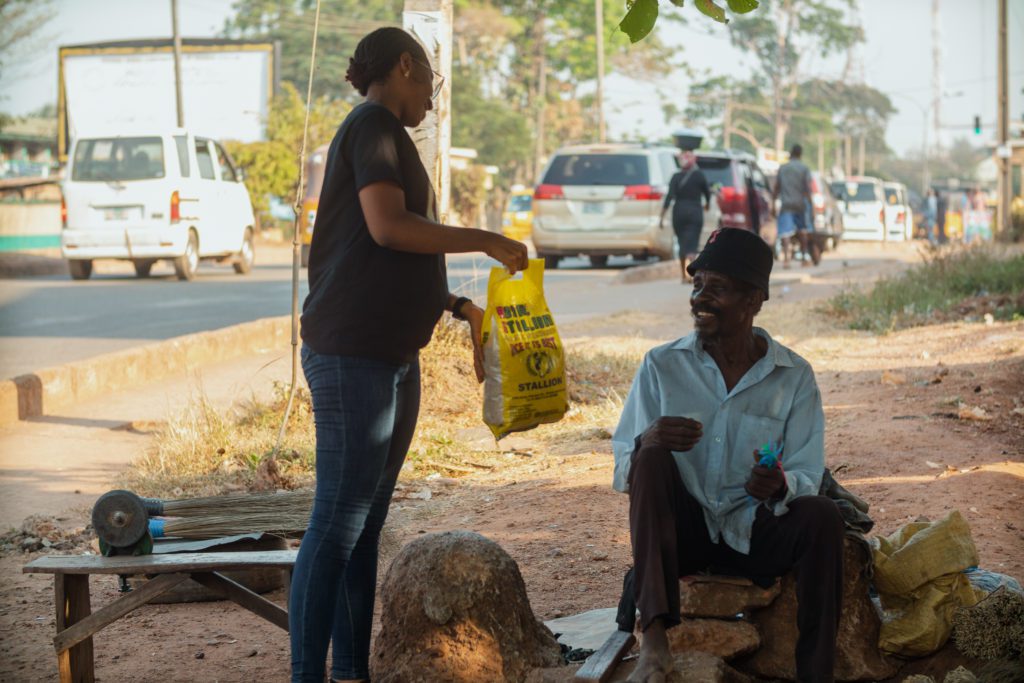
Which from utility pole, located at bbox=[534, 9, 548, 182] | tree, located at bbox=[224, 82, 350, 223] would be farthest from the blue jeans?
utility pole, located at bbox=[534, 9, 548, 182]

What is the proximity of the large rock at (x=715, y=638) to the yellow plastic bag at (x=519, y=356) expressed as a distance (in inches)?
27.7

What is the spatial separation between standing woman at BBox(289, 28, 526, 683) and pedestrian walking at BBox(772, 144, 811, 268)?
54.6 ft

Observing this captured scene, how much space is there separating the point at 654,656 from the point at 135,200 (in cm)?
1626

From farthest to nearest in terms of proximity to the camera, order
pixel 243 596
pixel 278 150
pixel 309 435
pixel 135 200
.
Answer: pixel 278 150 → pixel 135 200 → pixel 309 435 → pixel 243 596

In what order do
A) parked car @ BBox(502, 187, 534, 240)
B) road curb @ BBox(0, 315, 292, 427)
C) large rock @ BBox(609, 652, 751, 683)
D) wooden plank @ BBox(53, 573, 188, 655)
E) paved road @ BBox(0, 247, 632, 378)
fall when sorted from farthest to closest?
1. parked car @ BBox(502, 187, 534, 240)
2. paved road @ BBox(0, 247, 632, 378)
3. road curb @ BBox(0, 315, 292, 427)
4. wooden plank @ BBox(53, 573, 188, 655)
5. large rock @ BBox(609, 652, 751, 683)

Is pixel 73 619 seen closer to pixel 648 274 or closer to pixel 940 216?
pixel 648 274

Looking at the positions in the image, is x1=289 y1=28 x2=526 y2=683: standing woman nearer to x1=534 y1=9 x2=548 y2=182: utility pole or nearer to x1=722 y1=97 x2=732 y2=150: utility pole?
x1=534 y1=9 x2=548 y2=182: utility pole

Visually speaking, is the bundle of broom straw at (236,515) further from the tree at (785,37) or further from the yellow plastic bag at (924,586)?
the tree at (785,37)

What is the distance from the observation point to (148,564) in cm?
373

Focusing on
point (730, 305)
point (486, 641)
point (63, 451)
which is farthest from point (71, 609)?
point (63, 451)

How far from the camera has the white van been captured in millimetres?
18422

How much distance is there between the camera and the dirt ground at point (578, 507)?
14.0 feet

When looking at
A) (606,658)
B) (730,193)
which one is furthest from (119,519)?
(730,193)

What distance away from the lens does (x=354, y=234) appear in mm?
3193
